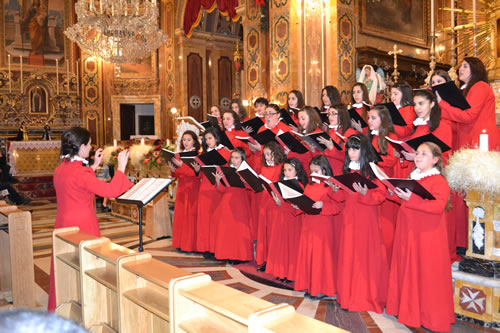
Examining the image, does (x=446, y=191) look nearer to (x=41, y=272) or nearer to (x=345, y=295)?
(x=345, y=295)

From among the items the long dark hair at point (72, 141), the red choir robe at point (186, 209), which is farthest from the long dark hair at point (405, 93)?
the long dark hair at point (72, 141)

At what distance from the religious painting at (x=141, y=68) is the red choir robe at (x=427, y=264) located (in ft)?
51.3

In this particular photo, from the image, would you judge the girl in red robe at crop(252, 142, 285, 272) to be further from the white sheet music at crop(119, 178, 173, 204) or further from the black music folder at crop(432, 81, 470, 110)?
the black music folder at crop(432, 81, 470, 110)

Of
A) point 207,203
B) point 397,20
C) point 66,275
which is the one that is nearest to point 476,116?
point 207,203

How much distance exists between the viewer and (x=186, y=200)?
6.50m

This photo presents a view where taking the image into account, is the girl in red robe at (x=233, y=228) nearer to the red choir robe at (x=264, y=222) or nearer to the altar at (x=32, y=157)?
the red choir robe at (x=264, y=222)

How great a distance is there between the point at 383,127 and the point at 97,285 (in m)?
2.95

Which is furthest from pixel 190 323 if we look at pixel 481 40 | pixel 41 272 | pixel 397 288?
pixel 481 40

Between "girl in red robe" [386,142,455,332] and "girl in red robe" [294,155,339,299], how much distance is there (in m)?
0.83

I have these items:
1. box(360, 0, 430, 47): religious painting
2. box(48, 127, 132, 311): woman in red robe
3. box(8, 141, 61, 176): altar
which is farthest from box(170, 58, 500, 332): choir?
box(8, 141, 61, 176): altar

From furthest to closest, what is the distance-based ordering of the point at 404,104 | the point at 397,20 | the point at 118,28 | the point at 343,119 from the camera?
the point at 397,20 < the point at 118,28 < the point at 343,119 < the point at 404,104

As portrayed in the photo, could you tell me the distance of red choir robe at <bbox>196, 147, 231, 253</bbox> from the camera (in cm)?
608

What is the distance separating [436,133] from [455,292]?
4.67 ft

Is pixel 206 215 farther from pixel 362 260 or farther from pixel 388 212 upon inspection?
pixel 362 260
